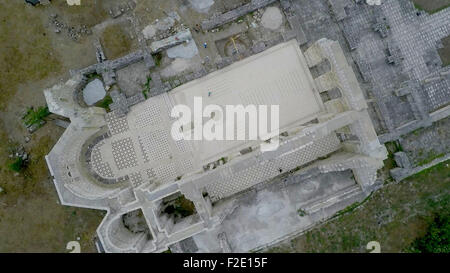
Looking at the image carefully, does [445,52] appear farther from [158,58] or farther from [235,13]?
[158,58]

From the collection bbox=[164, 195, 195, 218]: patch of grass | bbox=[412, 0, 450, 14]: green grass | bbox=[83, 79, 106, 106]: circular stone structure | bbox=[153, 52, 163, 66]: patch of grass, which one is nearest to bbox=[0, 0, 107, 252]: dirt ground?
bbox=[83, 79, 106, 106]: circular stone structure

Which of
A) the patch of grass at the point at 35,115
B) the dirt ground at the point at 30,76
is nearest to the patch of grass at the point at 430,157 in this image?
the dirt ground at the point at 30,76

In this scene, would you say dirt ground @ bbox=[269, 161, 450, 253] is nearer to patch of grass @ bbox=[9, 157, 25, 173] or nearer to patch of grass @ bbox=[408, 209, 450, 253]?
patch of grass @ bbox=[408, 209, 450, 253]

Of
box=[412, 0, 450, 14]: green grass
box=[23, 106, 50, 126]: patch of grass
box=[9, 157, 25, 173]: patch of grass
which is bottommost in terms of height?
box=[412, 0, 450, 14]: green grass

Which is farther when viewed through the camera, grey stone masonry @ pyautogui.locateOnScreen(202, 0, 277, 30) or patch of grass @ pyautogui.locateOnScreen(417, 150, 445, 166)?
grey stone masonry @ pyautogui.locateOnScreen(202, 0, 277, 30)

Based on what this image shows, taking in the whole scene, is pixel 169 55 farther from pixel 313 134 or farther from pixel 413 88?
pixel 413 88
